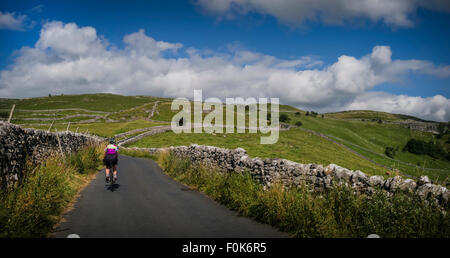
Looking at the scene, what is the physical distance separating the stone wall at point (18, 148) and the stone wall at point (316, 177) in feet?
28.6

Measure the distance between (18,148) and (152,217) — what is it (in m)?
6.03

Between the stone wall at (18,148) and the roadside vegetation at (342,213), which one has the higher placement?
the stone wall at (18,148)

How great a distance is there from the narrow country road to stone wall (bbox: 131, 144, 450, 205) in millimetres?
2206

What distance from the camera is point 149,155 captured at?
123 feet

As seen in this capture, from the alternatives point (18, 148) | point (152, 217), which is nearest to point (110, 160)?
point (18, 148)

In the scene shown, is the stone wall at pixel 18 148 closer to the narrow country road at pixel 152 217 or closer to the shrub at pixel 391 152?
the narrow country road at pixel 152 217

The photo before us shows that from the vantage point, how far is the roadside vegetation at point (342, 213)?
565cm

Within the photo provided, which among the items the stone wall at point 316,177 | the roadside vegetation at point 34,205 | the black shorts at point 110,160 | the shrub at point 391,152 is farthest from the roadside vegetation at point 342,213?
the shrub at point 391,152

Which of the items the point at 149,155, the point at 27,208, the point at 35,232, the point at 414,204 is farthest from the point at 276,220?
the point at 149,155

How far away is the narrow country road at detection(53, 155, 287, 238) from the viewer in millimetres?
A: 6996

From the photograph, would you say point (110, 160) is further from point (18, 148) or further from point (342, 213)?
point (342, 213)

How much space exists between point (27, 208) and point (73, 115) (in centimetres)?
11244

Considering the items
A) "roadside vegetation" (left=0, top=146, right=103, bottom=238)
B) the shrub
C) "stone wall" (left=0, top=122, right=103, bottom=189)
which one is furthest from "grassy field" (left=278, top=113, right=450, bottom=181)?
"roadside vegetation" (left=0, top=146, right=103, bottom=238)
